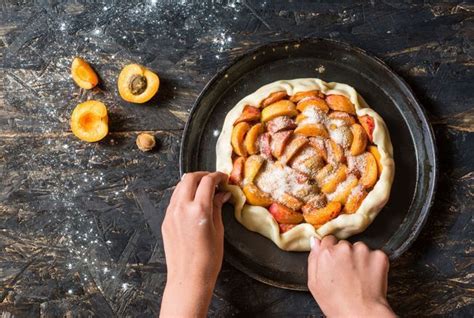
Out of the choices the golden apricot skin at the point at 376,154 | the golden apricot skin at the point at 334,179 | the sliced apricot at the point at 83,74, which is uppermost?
the sliced apricot at the point at 83,74

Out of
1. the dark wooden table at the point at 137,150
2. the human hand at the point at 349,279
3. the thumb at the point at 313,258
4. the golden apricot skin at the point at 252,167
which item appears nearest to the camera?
the human hand at the point at 349,279

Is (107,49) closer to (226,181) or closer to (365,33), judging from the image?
(226,181)

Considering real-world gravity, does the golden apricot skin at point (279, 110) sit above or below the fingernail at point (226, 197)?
above

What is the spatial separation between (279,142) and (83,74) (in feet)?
2.93

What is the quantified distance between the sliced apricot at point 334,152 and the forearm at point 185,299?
681mm

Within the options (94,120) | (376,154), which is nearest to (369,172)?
(376,154)

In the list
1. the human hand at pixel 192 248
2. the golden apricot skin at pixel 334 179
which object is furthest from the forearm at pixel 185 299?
the golden apricot skin at pixel 334 179

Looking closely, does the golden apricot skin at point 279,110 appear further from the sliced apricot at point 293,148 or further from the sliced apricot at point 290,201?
the sliced apricot at point 290,201

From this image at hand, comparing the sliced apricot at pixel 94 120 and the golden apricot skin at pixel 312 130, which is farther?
the sliced apricot at pixel 94 120

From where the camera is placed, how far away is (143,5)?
258 cm

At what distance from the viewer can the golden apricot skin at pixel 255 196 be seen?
2.28 m

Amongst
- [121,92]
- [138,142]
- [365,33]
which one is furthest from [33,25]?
[365,33]

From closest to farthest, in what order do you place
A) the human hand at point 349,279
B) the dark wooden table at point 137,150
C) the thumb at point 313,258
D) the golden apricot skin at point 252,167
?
the human hand at point 349,279 < the thumb at point 313,258 < the golden apricot skin at point 252,167 < the dark wooden table at point 137,150

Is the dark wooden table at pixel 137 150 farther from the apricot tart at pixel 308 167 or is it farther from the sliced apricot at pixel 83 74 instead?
the apricot tart at pixel 308 167
